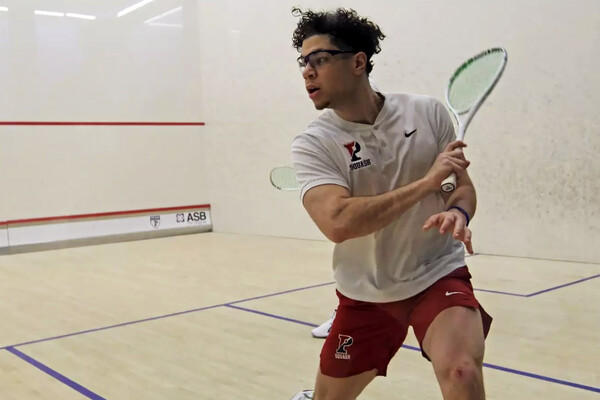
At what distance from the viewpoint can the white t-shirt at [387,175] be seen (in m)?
1.38

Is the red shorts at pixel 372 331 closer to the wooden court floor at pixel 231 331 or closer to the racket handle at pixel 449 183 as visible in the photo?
the racket handle at pixel 449 183

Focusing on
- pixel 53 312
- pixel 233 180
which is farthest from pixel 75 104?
pixel 53 312

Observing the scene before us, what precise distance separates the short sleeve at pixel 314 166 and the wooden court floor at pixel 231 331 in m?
0.83

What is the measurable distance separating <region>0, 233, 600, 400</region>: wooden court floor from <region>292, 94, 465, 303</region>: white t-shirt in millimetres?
673

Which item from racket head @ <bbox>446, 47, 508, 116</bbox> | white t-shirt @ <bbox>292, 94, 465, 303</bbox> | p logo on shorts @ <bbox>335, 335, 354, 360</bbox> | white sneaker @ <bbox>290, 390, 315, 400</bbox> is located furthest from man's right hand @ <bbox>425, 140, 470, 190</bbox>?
white sneaker @ <bbox>290, 390, 315, 400</bbox>

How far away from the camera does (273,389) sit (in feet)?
6.76

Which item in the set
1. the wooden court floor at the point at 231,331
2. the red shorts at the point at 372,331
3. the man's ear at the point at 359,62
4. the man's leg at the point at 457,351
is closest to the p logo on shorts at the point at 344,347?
the red shorts at the point at 372,331

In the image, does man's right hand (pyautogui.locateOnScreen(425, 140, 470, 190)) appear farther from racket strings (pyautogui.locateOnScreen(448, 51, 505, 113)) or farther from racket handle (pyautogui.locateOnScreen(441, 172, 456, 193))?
racket strings (pyautogui.locateOnScreen(448, 51, 505, 113))

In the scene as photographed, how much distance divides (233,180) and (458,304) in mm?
5659

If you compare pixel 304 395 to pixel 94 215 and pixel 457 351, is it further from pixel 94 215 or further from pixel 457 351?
pixel 94 215

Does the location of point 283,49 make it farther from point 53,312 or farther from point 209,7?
point 53,312

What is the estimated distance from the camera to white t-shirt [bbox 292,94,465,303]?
1.38 m

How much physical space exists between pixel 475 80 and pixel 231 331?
145 centimetres

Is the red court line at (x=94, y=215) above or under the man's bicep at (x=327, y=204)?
under
